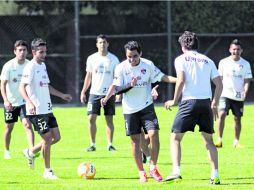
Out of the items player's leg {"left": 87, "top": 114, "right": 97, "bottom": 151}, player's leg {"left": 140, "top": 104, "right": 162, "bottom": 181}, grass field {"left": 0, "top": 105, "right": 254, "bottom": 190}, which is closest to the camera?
grass field {"left": 0, "top": 105, "right": 254, "bottom": 190}

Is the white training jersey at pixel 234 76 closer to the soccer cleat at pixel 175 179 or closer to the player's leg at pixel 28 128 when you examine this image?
the player's leg at pixel 28 128

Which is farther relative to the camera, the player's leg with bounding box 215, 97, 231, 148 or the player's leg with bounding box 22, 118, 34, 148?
the player's leg with bounding box 215, 97, 231, 148

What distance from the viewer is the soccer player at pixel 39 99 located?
13.5 m

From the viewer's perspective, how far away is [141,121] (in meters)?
13.2

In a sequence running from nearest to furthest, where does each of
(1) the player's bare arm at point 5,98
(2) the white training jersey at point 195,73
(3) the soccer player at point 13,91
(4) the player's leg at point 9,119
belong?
(2) the white training jersey at point 195,73 → (1) the player's bare arm at point 5,98 → (3) the soccer player at point 13,91 → (4) the player's leg at point 9,119

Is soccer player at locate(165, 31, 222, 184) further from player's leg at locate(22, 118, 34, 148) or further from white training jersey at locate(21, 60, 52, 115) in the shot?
player's leg at locate(22, 118, 34, 148)

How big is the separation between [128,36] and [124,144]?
11.9 metres

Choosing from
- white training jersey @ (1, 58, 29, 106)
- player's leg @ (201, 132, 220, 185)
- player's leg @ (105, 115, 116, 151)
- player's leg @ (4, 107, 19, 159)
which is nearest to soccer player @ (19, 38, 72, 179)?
player's leg @ (201, 132, 220, 185)

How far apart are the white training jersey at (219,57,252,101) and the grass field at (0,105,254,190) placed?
1.08 meters

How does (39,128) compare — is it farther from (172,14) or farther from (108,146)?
(172,14)

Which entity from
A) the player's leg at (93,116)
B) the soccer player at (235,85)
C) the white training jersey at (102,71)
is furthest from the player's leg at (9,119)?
the soccer player at (235,85)

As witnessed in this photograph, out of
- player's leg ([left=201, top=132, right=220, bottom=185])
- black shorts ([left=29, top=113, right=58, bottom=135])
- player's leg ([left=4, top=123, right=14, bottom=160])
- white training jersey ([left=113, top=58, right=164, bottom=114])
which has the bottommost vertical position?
player's leg ([left=4, top=123, right=14, bottom=160])

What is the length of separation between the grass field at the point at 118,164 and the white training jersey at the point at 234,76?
1082 mm

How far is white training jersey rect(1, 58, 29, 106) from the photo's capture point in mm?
16328
